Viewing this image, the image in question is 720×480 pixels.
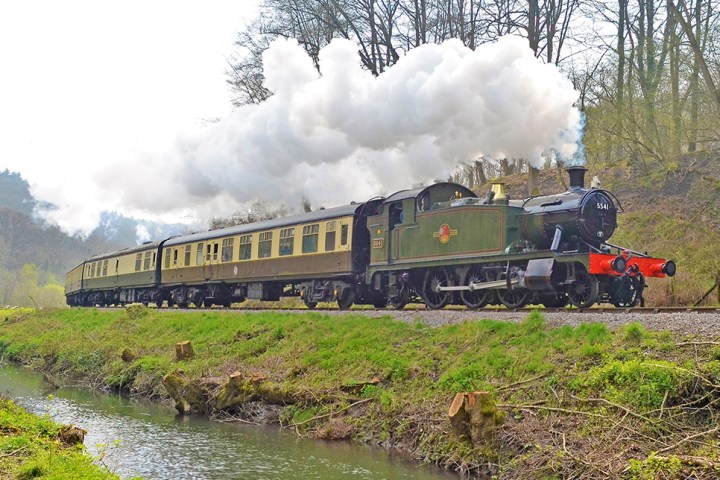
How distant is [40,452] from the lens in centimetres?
910

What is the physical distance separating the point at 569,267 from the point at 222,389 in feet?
24.6

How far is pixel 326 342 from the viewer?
16125 mm

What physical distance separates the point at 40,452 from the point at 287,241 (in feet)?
49.9

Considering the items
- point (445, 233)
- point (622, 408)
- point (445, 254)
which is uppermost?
point (445, 233)

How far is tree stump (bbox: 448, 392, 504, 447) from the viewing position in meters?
10.0

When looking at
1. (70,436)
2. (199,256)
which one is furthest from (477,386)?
(199,256)

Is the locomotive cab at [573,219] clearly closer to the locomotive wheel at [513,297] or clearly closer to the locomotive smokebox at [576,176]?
the locomotive smokebox at [576,176]

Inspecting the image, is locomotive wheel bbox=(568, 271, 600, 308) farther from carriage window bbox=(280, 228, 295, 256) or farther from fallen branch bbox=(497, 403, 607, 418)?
carriage window bbox=(280, 228, 295, 256)

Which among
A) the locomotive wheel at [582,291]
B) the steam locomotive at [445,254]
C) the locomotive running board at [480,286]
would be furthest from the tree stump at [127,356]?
the locomotive wheel at [582,291]

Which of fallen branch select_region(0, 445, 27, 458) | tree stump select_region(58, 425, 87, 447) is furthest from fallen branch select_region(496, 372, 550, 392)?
fallen branch select_region(0, 445, 27, 458)

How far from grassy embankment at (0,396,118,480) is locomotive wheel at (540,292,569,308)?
10.2 m

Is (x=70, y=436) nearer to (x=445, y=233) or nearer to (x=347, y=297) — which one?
(x=445, y=233)

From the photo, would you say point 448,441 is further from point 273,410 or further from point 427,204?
point 427,204

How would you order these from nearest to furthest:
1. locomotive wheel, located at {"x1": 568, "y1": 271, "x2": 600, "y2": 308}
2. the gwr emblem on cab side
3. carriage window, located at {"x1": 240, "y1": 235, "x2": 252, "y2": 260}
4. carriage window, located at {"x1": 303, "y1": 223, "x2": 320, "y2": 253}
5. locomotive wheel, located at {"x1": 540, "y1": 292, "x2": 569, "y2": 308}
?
locomotive wheel, located at {"x1": 568, "y1": 271, "x2": 600, "y2": 308}
locomotive wheel, located at {"x1": 540, "y1": 292, "x2": 569, "y2": 308}
the gwr emblem on cab side
carriage window, located at {"x1": 303, "y1": 223, "x2": 320, "y2": 253}
carriage window, located at {"x1": 240, "y1": 235, "x2": 252, "y2": 260}
